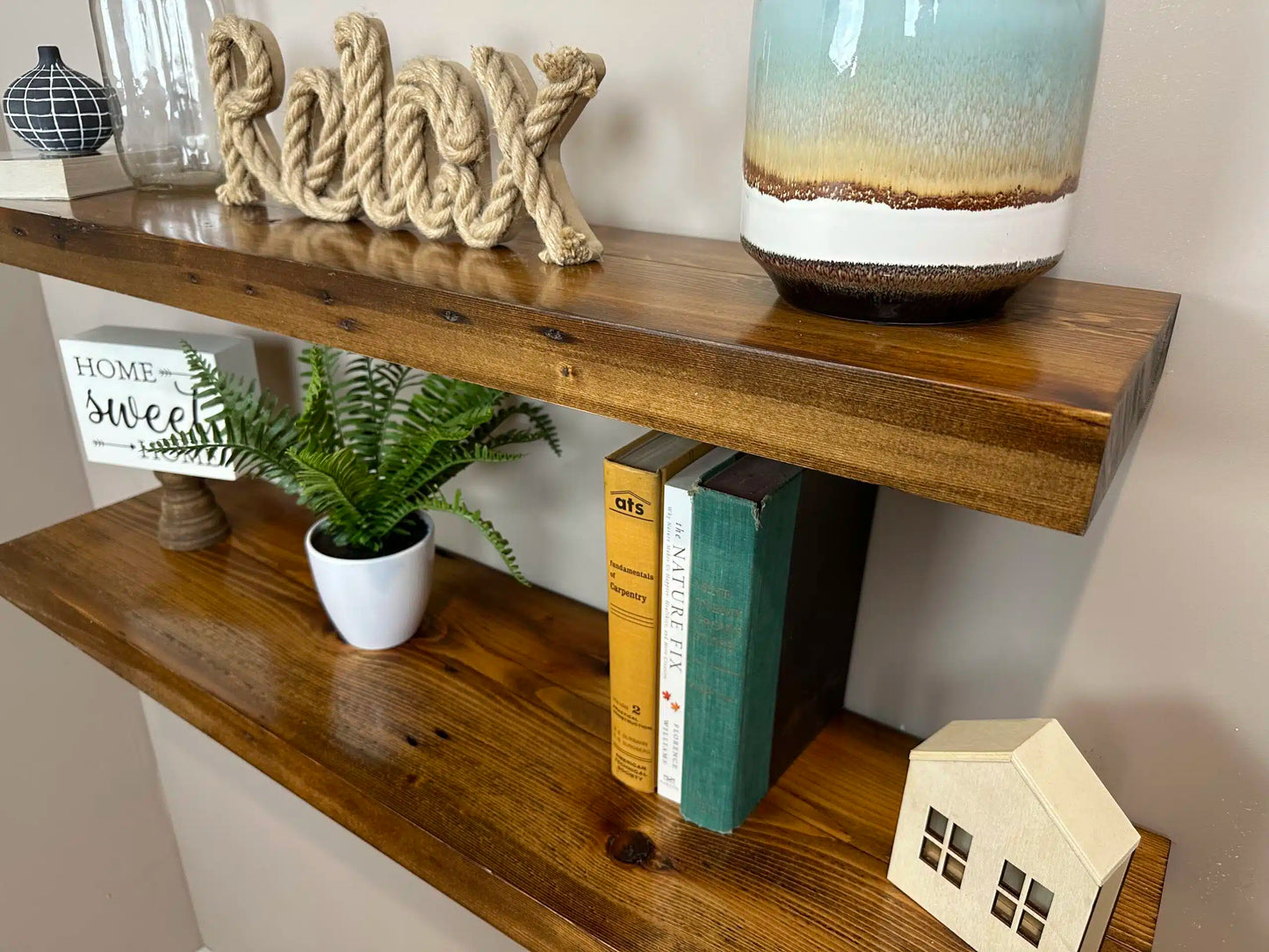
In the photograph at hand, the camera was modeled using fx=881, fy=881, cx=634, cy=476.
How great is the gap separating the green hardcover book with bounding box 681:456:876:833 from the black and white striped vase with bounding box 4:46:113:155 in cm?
69

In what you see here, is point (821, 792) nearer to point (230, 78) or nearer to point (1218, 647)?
Result: point (1218, 647)

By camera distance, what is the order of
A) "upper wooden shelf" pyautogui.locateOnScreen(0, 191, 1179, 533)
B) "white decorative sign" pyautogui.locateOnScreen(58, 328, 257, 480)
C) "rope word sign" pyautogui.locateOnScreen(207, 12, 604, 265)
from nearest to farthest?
"upper wooden shelf" pyautogui.locateOnScreen(0, 191, 1179, 533) < "rope word sign" pyautogui.locateOnScreen(207, 12, 604, 265) < "white decorative sign" pyautogui.locateOnScreen(58, 328, 257, 480)

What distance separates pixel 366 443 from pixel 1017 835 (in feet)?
1.83

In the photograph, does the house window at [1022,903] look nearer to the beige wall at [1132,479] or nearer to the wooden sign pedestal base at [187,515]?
the beige wall at [1132,479]

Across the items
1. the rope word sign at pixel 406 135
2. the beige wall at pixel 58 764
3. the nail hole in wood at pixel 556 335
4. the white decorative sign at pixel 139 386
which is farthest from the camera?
the beige wall at pixel 58 764

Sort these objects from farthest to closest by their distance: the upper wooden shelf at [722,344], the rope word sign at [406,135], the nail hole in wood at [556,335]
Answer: the rope word sign at [406,135], the nail hole in wood at [556,335], the upper wooden shelf at [722,344]

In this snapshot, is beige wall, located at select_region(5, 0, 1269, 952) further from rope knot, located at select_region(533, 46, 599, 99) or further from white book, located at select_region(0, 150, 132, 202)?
white book, located at select_region(0, 150, 132, 202)

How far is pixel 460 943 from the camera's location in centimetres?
105

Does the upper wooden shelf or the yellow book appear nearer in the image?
the upper wooden shelf

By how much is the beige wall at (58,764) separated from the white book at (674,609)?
3.61ft

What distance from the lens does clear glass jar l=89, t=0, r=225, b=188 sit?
739mm

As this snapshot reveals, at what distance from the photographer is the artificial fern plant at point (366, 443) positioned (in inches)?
26.7

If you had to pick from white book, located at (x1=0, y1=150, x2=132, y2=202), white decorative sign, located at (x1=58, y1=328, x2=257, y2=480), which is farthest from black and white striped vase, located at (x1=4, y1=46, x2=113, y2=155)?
white decorative sign, located at (x1=58, y1=328, x2=257, y2=480)

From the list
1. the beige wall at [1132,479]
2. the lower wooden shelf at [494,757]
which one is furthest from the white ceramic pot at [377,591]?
the beige wall at [1132,479]
